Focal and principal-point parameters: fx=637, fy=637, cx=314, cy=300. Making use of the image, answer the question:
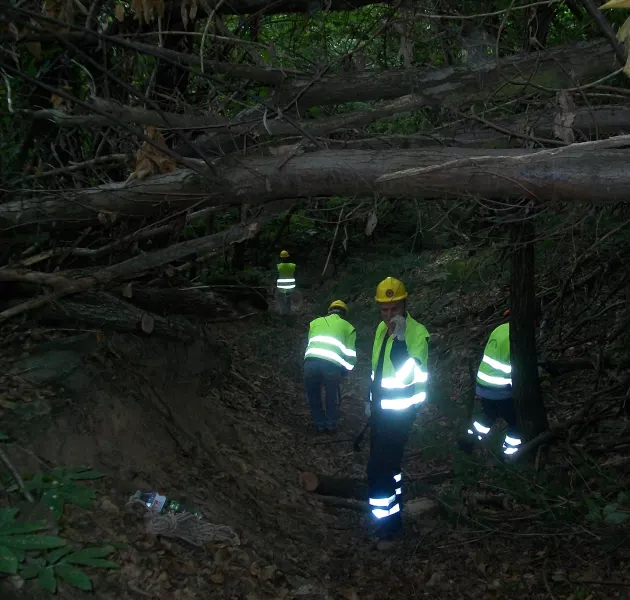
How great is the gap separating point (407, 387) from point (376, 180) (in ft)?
9.14

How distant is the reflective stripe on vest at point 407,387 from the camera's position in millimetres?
5973

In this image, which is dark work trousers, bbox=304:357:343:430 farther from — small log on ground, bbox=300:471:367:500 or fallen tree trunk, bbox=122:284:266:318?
small log on ground, bbox=300:471:367:500

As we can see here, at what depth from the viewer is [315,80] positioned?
12.7 feet

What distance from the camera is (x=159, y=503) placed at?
4.52 metres

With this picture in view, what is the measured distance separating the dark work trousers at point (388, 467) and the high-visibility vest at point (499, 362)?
5.97ft

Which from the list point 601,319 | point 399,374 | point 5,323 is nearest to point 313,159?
point 399,374

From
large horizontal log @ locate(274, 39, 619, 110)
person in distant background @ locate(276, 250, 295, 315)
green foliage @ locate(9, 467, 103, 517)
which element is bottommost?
person in distant background @ locate(276, 250, 295, 315)

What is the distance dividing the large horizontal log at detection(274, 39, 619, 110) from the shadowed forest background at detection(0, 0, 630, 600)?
0.05 ft

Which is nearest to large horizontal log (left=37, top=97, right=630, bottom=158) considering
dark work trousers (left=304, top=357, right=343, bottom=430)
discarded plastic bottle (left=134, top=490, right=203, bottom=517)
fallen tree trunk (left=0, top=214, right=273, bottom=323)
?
fallen tree trunk (left=0, top=214, right=273, bottom=323)

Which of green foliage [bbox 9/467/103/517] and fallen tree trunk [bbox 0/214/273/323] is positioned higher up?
fallen tree trunk [bbox 0/214/273/323]

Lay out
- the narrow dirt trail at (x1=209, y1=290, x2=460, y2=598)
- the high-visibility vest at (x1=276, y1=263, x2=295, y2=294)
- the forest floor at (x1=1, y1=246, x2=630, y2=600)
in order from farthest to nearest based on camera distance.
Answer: the high-visibility vest at (x1=276, y1=263, x2=295, y2=294) < the narrow dirt trail at (x1=209, y1=290, x2=460, y2=598) < the forest floor at (x1=1, y1=246, x2=630, y2=600)

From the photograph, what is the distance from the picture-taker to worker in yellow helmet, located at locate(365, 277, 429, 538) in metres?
5.99

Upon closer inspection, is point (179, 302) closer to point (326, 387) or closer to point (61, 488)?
point (326, 387)

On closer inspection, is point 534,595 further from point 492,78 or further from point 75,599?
point 492,78
